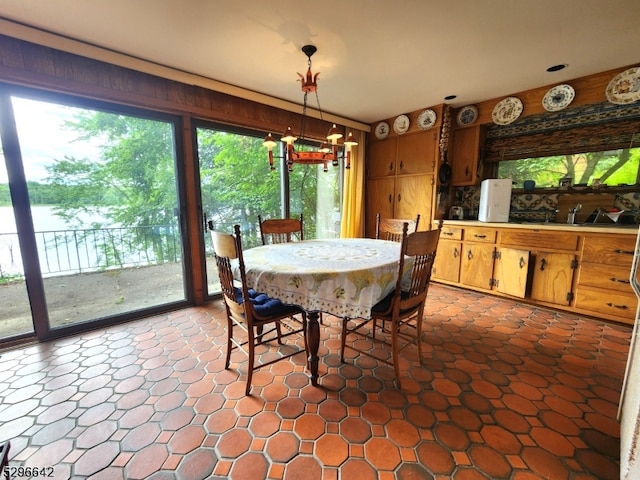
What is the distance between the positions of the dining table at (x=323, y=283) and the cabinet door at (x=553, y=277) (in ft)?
7.19

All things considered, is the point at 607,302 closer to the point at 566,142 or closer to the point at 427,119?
the point at 566,142

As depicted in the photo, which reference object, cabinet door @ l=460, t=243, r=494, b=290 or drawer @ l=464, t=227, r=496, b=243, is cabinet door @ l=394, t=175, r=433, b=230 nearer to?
drawer @ l=464, t=227, r=496, b=243

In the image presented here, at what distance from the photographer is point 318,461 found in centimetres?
120

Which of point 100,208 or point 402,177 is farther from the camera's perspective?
point 402,177

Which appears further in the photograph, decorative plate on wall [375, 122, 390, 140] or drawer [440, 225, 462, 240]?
decorative plate on wall [375, 122, 390, 140]

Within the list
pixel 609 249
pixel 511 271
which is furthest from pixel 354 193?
pixel 609 249

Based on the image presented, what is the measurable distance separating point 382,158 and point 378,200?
26.1 inches

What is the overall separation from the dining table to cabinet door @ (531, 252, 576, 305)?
219cm

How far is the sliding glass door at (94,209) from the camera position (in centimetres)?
214

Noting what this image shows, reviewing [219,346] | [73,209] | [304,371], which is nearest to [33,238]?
[73,209]

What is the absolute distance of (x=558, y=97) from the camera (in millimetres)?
2762

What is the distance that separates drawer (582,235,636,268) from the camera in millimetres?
2346

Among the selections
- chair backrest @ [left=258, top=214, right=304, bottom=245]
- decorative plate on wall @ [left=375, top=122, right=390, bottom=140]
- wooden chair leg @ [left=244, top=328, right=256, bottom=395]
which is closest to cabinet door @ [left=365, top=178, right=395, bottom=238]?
decorative plate on wall @ [left=375, top=122, right=390, bottom=140]

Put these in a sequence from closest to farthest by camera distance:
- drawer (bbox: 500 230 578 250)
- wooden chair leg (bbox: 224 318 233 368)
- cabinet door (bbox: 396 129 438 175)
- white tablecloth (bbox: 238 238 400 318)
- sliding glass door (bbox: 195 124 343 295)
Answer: white tablecloth (bbox: 238 238 400 318)
wooden chair leg (bbox: 224 318 233 368)
drawer (bbox: 500 230 578 250)
sliding glass door (bbox: 195 124 343 295)
cabinet door (bbox: 396 129 438 175)
